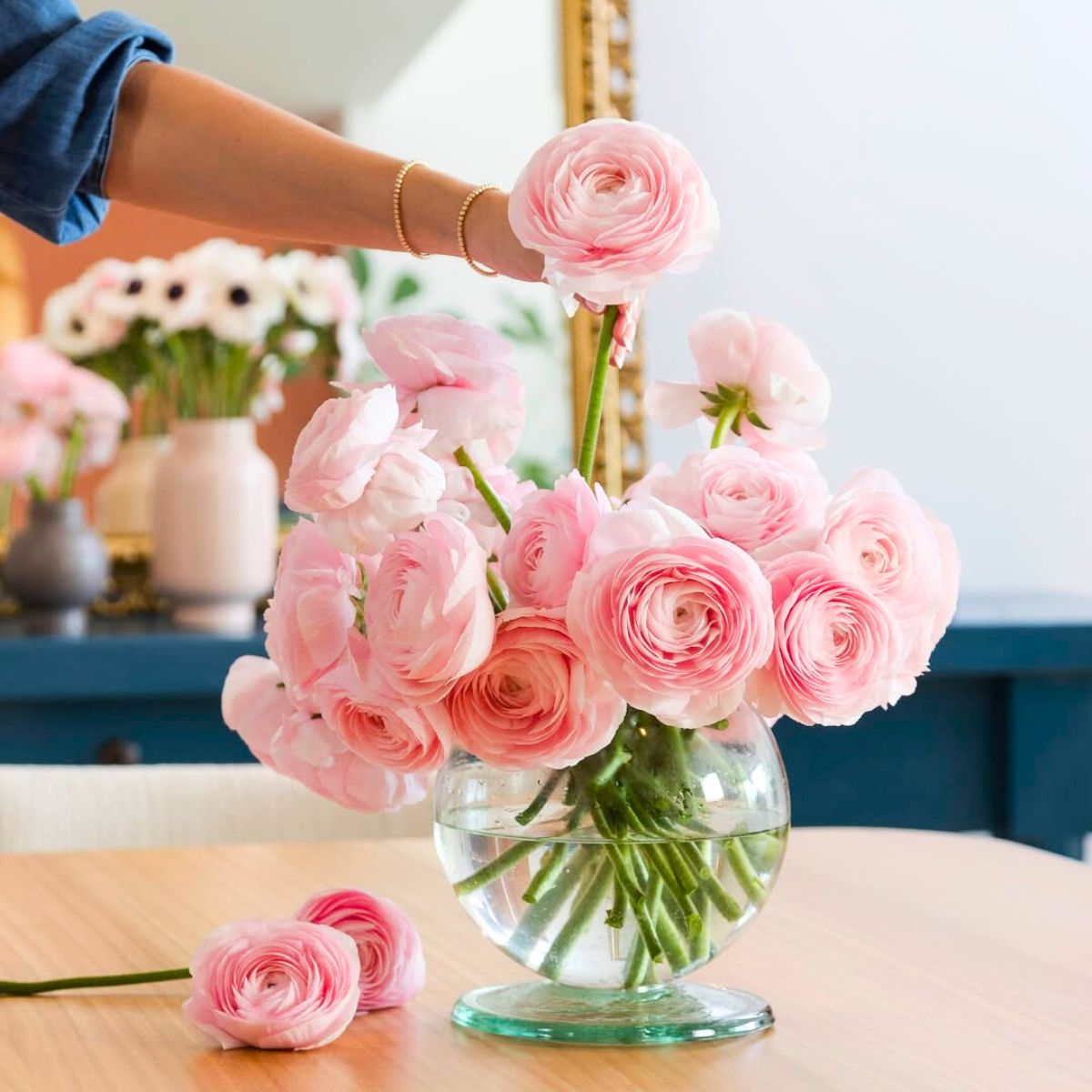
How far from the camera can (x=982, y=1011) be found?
836 millimetres

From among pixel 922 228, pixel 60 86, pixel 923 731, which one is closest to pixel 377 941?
pixel 60 86

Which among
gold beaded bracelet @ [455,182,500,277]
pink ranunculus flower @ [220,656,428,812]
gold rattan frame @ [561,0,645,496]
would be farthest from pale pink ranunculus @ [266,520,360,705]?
gold rattan frame @ [561,0,645,496]

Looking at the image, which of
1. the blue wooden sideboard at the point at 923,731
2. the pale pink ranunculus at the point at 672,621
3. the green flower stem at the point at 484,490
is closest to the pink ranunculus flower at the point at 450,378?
the green flower stem at the point at 484,490

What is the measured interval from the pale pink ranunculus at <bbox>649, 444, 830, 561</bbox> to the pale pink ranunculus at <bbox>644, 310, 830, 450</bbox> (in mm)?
38

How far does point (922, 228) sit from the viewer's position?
2676 millimetres

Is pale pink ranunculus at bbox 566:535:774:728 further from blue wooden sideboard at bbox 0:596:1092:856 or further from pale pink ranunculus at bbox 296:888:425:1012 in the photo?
blue wooden sideboard at bbox 0:596:1092:856

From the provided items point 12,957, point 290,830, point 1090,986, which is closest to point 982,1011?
point 1090,986

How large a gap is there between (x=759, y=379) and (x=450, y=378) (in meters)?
0.14

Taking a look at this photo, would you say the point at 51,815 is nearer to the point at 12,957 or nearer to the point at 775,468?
the point at 12,957

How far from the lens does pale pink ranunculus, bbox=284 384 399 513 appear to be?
0.68 meters

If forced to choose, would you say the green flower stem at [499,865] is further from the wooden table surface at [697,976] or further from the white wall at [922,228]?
the white wall at [922,228]

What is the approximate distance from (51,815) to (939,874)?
69 cm

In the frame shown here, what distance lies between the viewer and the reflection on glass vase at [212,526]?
235cm

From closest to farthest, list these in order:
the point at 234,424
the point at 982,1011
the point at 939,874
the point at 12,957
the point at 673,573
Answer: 1. the point at 673,573
2. the point at 982,1011
3. the point at 12,957
4. the point at 939,874
5. the point at 234,424
